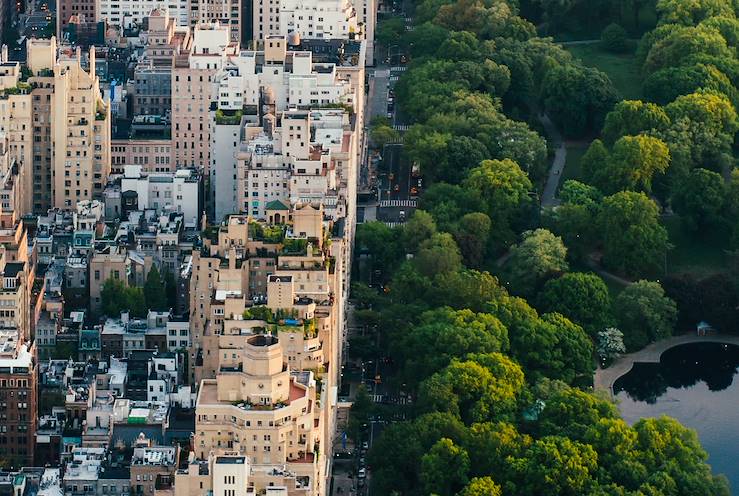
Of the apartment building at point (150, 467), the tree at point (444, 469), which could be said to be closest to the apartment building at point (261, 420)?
the apartment building at point (150, 467)

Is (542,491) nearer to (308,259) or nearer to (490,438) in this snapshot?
(490,438)

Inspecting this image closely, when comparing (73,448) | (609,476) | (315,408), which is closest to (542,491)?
(609,476)

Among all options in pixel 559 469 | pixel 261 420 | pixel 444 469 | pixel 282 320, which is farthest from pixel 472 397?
pixel 261 420

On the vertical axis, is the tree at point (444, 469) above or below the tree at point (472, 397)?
below

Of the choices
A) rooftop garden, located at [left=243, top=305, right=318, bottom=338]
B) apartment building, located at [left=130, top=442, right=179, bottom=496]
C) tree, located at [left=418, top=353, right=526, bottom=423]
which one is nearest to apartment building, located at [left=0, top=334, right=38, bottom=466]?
apartment building, located at [left=130, top=442, right=179, bottom=496]

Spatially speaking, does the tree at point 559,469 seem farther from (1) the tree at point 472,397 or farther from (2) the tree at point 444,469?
(1) the tree at point 472,397
